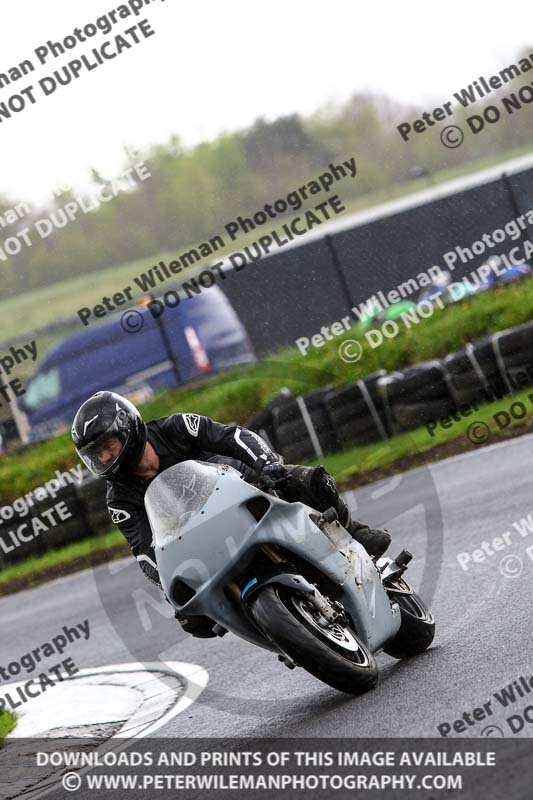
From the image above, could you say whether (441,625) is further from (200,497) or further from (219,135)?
(219,135)

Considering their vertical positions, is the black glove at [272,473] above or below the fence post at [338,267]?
above

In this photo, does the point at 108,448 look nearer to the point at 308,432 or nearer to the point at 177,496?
the point at 177,496

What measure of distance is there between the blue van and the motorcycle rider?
602 inches

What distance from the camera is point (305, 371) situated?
1883 centimetres

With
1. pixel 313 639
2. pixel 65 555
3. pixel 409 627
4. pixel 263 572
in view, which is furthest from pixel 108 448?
pixel 65 555

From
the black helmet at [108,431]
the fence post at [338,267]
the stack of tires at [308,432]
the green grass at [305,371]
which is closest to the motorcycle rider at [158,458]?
the black helmet at [108,431]

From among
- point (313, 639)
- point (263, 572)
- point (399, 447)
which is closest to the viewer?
point (313, 639)

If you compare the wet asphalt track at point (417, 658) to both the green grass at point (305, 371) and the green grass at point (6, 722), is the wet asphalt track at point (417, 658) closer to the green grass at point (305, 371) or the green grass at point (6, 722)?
the green grass at point (6, 722)

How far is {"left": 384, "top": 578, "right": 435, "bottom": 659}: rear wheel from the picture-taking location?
6.79 meters

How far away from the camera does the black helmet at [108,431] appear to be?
6363 millimetres

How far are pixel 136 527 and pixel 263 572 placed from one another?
930mm

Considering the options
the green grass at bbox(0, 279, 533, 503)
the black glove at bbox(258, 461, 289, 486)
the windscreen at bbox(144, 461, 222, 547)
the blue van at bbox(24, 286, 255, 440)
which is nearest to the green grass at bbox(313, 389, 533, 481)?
the green grass at bbox(0, 279, 533, 503)

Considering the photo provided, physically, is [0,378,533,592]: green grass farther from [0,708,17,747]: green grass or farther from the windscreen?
the windscreen

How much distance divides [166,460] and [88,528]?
10.4m
